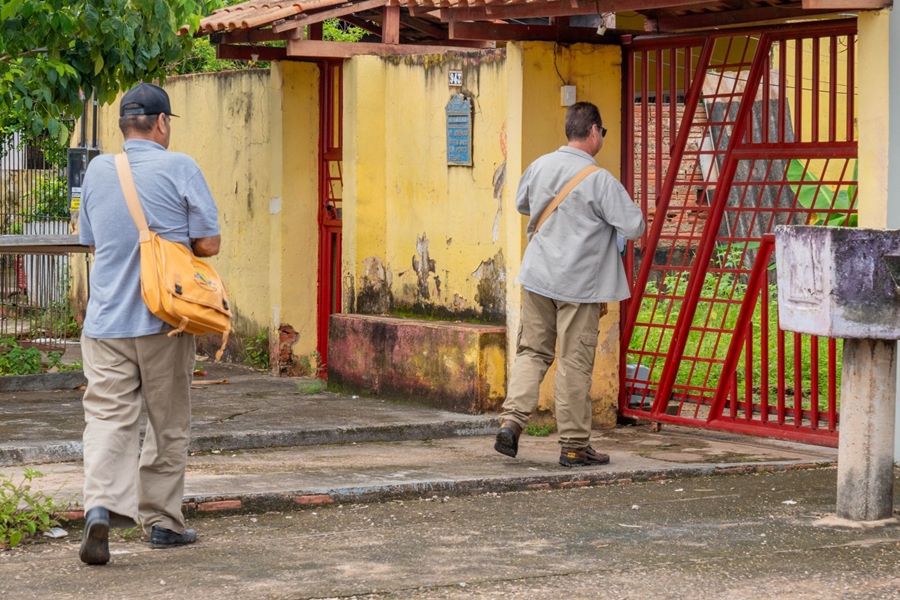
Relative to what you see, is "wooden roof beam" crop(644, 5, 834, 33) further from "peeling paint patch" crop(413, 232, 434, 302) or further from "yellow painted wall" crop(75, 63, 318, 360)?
"yellow painted wall" crop(75, 63, 318, 360)

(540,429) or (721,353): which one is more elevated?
(721,353)

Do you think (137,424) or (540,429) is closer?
(137,424)

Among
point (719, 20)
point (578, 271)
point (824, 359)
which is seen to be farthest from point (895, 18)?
point (824, 359)

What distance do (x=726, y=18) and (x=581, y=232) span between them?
1712 mm

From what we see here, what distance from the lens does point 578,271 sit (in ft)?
24.4

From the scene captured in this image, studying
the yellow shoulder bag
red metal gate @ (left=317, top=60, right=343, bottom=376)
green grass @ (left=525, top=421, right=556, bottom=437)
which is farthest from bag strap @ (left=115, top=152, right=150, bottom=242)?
red metal gate @ (left=317, top=60, right=343, bottom=376)

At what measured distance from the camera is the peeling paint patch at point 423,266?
980 cm

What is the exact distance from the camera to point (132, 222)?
535cm

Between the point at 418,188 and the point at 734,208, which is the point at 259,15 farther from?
the point at 734,208

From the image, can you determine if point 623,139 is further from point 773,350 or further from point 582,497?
point 773,350

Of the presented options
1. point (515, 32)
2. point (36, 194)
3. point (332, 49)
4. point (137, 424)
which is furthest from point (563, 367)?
point (36, 194)

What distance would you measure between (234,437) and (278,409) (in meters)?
1.23

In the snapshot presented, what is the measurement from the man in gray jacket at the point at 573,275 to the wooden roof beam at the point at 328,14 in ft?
10.7

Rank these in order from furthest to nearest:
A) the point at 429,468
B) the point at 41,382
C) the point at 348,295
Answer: the point at 348,295, the point at 41,382, the point at 429,468
